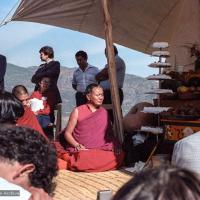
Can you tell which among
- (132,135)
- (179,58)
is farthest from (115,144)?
(179,58)

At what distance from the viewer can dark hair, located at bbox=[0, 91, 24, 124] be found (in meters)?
2.99

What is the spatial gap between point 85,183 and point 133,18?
441 centimetres

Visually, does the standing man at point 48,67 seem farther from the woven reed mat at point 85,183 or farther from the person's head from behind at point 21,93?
the woven reed mat at point 85,183

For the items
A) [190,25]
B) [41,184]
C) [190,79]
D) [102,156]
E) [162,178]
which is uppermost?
[190,25]

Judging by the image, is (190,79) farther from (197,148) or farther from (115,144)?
(197,148)

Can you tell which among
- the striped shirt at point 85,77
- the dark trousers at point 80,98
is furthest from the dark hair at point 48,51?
the dark trousers at point 80,98

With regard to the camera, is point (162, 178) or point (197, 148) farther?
point (197, 148)

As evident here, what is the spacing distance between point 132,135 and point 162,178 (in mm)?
5354

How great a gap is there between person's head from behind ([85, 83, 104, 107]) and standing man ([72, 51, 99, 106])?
1407 mm

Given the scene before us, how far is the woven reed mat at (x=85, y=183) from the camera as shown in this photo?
15.0ft

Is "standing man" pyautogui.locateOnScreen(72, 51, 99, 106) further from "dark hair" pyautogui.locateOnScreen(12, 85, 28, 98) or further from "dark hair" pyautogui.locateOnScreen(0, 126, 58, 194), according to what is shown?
"dark hair" pyautogui.locateOnScreen(0, 126, 58, 194)

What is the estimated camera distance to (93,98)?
6219 mm

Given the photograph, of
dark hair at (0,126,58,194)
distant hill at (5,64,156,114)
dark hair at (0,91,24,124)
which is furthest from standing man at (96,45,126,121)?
dark hair at (0,126,58,194)

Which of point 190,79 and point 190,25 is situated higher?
point 190,25
